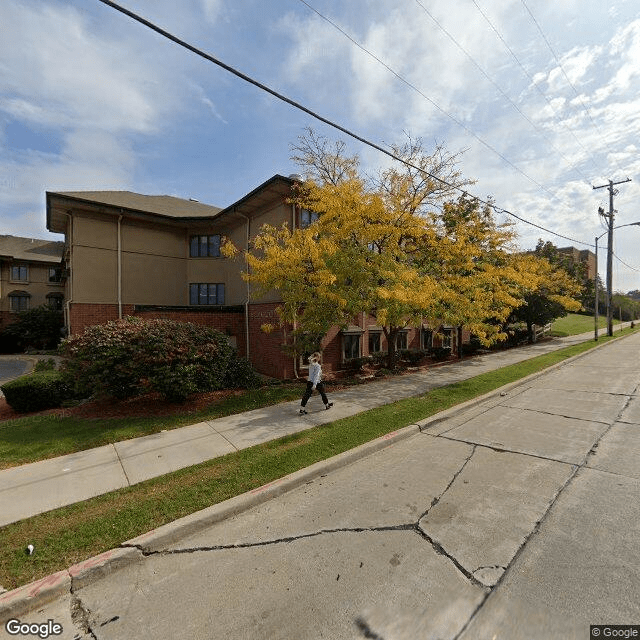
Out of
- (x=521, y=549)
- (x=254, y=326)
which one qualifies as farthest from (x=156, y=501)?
(x=254, y=326)

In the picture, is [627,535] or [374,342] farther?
[374,342]

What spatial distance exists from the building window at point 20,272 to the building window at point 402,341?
124ft

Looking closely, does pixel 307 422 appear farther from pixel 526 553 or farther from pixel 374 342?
pixel 374 342

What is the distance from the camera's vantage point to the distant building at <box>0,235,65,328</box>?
32750 mm

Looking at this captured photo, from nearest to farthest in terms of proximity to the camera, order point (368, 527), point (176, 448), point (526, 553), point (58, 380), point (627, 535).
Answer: point (526, 553) < point (627, 535) < point (368, 527) < point (176, 448) < point (58, 380)

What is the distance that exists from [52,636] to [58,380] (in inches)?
370

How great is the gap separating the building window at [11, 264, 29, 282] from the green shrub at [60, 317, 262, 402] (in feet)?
112

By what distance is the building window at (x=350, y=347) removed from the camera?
50.2 ft

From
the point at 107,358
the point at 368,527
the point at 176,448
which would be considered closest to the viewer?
the point at 368,527

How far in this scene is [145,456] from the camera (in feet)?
19.5

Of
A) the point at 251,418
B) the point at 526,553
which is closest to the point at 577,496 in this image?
the point at 526,553

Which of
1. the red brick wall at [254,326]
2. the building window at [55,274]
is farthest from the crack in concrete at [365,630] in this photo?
the building window at [55,274]

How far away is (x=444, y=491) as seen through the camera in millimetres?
4570

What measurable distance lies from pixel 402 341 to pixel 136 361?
554 inches
